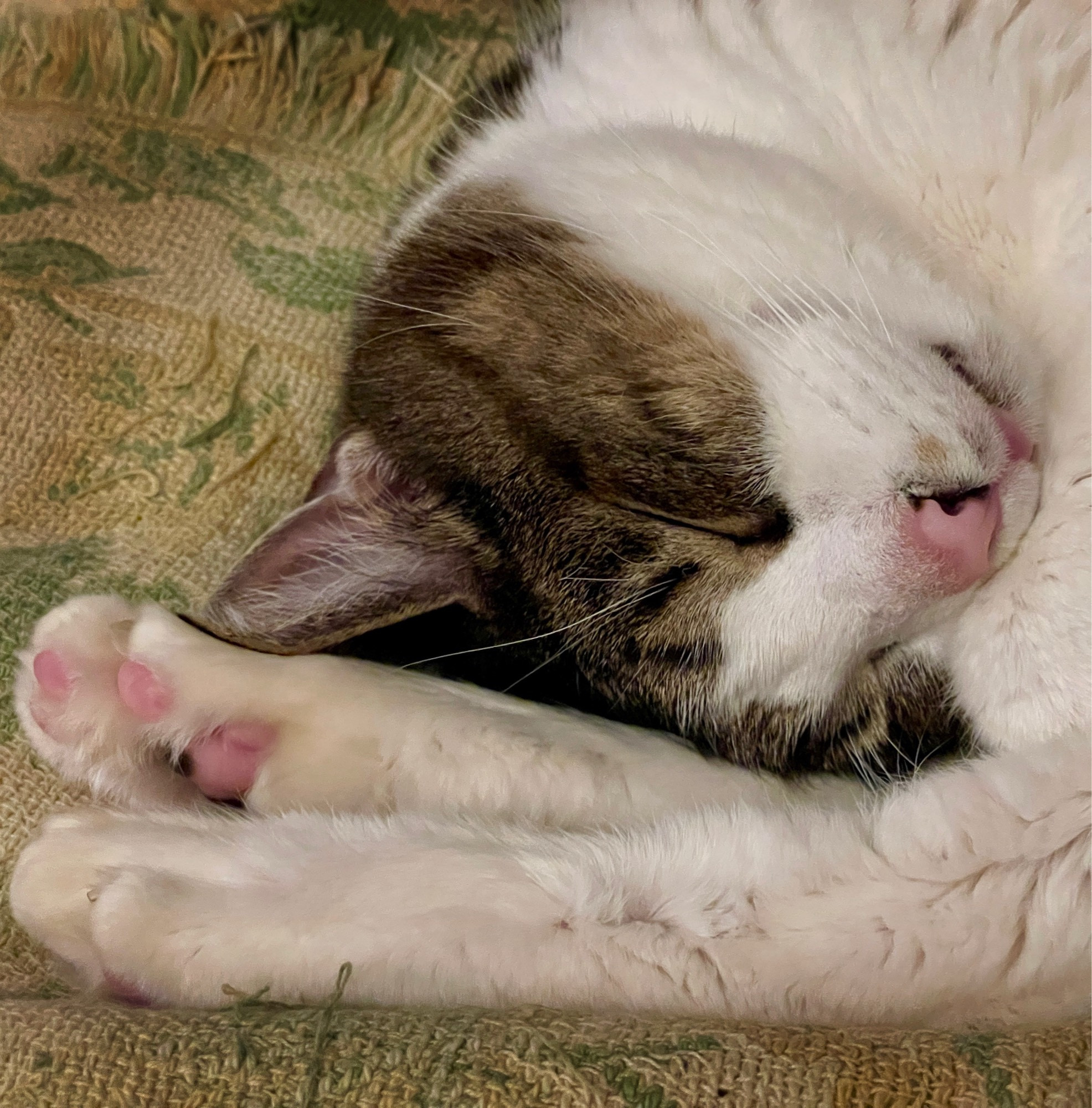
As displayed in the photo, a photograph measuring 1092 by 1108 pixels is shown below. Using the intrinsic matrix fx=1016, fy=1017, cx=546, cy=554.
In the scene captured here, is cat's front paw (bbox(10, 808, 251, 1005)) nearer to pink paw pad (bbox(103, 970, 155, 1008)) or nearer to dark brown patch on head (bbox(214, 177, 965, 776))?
pink paw pad (bbox(103, 970, 155, 1008))

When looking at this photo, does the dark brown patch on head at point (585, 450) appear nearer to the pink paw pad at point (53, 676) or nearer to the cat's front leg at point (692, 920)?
the cat's front leg at point (692, 920)

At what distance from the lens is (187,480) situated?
145cm

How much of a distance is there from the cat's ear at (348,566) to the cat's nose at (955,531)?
19.5 inches

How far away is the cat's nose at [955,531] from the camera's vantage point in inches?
36.7

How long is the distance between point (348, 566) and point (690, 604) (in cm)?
39

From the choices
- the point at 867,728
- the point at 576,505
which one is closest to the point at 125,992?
the point at 576,505

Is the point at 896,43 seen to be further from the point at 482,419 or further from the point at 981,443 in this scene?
the point at 482,419

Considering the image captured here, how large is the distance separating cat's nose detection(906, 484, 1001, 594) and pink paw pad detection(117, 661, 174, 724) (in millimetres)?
753

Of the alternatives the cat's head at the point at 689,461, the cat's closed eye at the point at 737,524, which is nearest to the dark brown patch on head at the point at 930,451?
the cat's head at the point at 689,461

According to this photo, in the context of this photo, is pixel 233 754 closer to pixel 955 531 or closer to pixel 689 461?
pixel 689 461

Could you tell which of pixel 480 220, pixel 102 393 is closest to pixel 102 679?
pixel 102 393

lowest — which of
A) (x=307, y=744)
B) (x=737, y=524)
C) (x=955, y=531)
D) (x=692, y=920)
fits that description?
(x=307, y=744)

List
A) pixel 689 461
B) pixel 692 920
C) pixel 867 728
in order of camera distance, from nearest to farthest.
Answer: pixel 692 920
pixel 689 461
pixel 867 728

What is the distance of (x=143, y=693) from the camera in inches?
41.4
